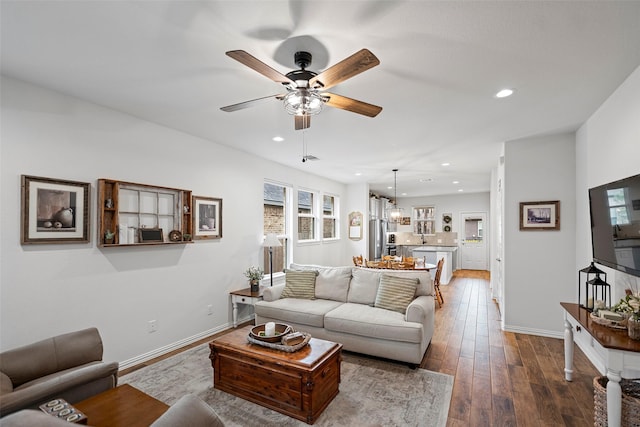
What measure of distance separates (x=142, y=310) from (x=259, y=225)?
7.26 ft

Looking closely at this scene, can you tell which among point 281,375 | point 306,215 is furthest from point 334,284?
point 306,215

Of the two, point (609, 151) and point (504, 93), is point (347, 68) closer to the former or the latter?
point (504, 93)

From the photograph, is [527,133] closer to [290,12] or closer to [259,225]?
[290,12]

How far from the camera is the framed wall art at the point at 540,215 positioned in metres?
4.00

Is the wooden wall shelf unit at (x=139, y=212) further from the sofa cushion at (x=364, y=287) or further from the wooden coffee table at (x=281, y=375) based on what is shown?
the sofa cushion at (x=364, y=287)

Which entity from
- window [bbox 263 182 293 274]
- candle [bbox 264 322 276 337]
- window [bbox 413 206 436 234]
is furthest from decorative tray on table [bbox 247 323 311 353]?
window [bbox 413 206 436 234]

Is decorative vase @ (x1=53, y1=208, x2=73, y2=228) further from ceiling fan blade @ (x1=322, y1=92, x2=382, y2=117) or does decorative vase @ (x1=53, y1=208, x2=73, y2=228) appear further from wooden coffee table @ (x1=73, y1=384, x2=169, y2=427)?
ceiling fan blade @ (x1=322, y1=92, x2=382, y2=117)

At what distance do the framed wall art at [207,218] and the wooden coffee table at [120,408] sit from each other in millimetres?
2298

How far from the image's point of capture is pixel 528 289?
13.6ft

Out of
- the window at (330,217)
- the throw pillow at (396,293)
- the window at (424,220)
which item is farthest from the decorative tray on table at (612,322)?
the window at (424,220)

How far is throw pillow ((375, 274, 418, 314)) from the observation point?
3.58 m

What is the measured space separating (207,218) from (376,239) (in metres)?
5.88

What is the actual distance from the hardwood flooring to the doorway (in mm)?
5965

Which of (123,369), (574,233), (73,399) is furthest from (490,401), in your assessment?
(123,369)
